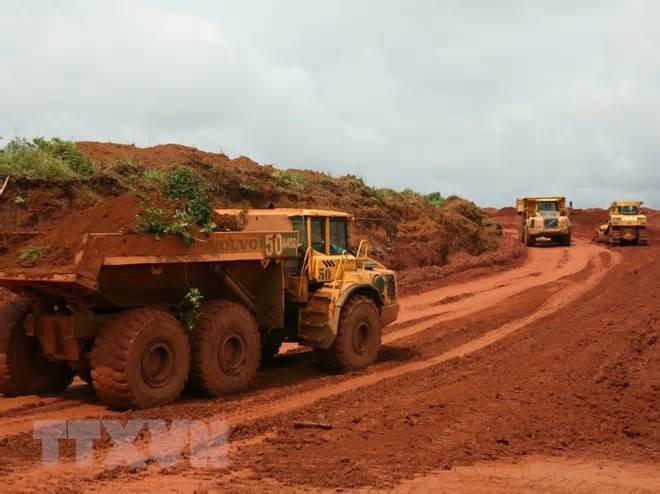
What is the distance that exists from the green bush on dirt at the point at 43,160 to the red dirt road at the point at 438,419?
8622mm

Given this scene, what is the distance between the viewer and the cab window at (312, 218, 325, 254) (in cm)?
1103

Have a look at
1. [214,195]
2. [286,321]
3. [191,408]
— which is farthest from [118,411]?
[214,195]

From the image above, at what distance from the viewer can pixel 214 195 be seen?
73.7 ft

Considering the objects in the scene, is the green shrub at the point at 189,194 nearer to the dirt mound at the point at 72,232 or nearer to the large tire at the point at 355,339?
the dirt mound at the point at 72,232

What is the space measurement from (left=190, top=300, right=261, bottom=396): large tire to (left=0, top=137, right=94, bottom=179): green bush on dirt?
9.89m

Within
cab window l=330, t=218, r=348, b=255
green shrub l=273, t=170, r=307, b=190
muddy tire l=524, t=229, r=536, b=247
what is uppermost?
green shrub l=273, t=170, r=307, b=190

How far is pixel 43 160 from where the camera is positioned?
699 inches

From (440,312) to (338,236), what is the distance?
6827 millimetres

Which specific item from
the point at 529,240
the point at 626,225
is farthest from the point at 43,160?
the point at 626,225

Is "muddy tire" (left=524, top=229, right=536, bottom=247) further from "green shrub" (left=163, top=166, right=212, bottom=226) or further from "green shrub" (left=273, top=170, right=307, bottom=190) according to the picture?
"green shrub" (left=163, top=166, right=212, bottom=226)

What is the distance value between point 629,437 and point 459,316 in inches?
361

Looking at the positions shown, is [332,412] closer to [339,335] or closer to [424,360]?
[339,335]

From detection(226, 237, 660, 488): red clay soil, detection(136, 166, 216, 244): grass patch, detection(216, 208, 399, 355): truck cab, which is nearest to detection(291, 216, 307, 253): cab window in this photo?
detection(216, 208, 399, 355): truck cab

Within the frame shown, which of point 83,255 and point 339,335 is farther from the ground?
point 83,255
